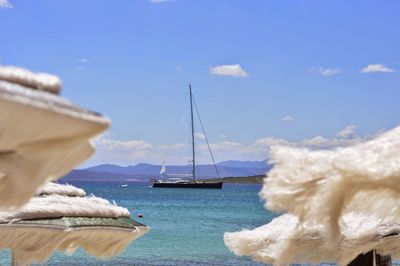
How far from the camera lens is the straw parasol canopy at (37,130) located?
1861 millimetres

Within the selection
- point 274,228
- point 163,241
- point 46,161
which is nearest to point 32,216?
point 274,228

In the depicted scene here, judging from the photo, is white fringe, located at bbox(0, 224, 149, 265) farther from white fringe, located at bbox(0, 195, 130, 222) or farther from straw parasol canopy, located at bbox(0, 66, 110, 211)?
straw parasol canopy, located at bbox(0, 66, 110, 211)

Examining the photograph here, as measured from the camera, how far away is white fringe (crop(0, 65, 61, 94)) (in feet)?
6.18

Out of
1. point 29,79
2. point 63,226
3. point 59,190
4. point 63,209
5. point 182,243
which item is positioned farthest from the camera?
point 182,243

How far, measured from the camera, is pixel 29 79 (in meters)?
1.90

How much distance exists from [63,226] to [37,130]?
3.52 meters

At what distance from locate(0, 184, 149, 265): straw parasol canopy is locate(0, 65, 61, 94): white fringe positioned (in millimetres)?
3216

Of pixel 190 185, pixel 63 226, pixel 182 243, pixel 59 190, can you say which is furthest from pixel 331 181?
pixel 190 185

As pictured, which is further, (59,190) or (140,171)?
(140,171)

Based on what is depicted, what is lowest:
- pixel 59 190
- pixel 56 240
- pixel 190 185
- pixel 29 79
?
pixel 56 240

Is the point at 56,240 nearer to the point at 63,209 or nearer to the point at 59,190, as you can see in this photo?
the point at 63,209

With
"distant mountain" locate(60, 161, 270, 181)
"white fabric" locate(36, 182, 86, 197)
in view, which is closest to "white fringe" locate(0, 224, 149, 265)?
"white fabric" locate(36, 182, 86, 197)

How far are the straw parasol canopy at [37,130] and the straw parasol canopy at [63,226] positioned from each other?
3.03 m

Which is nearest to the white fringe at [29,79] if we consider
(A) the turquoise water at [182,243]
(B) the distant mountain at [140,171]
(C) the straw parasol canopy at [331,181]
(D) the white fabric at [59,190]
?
(C) the straw parasol canopy at [331,181]
